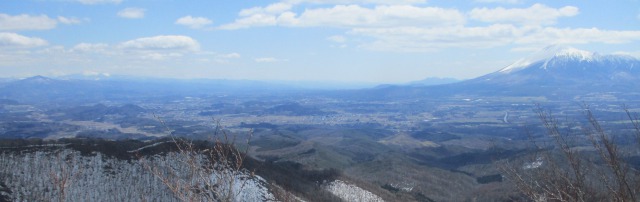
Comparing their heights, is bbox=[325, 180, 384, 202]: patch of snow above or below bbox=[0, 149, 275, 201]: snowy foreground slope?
below

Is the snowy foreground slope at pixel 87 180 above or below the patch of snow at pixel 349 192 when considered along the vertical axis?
above

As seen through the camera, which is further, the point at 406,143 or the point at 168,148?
the point at 406,143

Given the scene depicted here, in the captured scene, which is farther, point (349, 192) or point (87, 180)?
point (349, 192)

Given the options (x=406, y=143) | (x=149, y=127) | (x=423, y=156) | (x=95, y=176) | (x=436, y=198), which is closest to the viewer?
(x=95, y=176)

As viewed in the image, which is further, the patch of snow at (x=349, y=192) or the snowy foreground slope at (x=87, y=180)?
the patch of snow at (x=349, y=192)

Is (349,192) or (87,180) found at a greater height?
(87,180)

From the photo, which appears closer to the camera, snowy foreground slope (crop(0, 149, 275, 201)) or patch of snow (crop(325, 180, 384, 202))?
snowy foreground slope (crop(0, 149, 275, 201))

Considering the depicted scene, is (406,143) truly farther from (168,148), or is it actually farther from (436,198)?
(168,148)

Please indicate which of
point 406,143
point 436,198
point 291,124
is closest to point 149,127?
point 291,124
